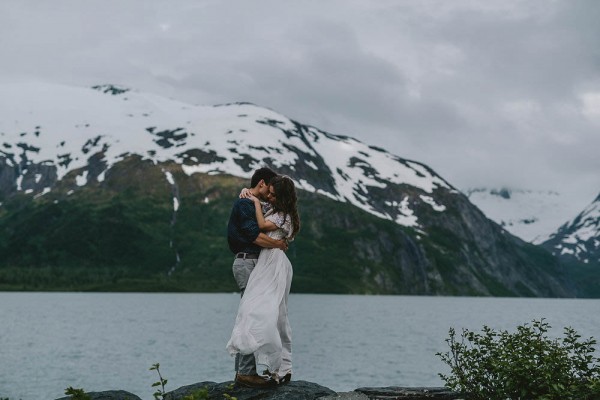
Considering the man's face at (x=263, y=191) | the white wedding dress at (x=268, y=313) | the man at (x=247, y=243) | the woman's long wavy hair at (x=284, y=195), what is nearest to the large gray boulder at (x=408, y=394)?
the white wedding dress at (x=268, y=313)

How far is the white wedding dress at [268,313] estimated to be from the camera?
14430 mm

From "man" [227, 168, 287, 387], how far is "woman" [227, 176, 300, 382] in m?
0.18

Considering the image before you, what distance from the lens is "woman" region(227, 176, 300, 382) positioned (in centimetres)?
1445

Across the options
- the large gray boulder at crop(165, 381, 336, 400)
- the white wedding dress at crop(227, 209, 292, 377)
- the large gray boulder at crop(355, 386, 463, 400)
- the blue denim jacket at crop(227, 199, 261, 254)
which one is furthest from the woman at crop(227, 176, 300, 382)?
the large gray boulder at crop(355, 386, 463, 400)

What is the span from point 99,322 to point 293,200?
3845 inches

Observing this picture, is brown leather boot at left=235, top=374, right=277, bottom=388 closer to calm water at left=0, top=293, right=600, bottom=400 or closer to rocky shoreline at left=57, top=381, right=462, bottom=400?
rocky shoreline at left=57, top=381, right=462, bottom=400

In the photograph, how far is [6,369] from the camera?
174 feet

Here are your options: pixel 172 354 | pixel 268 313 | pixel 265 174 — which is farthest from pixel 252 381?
pixel 172 354

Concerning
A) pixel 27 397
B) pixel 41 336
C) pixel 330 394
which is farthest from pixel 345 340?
pixel 330 394

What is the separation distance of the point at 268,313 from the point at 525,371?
17.3 feet

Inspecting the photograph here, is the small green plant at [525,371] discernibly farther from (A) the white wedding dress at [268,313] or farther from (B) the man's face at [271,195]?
(B) the man's face at [271,195]

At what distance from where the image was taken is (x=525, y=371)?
1248cm

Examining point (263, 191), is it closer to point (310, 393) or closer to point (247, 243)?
point (247, 243)

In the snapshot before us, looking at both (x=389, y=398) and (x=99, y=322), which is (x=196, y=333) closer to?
(x=99, y=322)
